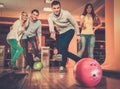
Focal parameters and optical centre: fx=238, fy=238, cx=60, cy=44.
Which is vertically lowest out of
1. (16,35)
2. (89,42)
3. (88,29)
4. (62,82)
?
(62,82)

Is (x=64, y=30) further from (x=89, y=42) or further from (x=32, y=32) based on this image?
(x=32, y=32)

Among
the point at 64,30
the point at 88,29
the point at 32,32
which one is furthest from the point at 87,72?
the point at 32,32

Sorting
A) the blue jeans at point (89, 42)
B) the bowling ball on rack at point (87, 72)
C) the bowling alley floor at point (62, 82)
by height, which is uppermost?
the blue jeans at point (89, 42)

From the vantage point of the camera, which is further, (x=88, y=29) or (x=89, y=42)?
(x=88, y=29)

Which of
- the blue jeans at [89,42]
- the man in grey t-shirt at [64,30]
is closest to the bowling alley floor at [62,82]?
the man in grey t-shirt at [64,30]

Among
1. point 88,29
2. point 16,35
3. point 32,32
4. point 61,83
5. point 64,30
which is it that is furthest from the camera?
point 32,32

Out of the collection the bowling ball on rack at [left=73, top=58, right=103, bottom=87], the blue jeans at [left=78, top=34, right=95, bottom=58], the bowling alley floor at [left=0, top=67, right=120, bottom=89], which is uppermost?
the blue jeans at [left=78, top=34, right=95, bottom=58]

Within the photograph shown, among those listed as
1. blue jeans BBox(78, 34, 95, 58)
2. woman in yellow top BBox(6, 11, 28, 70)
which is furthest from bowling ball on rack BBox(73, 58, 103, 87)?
woman in yellow top BBox(6, 11, 28, 70)

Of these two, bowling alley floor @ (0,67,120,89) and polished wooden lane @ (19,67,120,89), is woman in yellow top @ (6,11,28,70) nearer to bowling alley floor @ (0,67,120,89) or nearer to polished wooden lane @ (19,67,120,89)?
bowling alley floor @ (0,67,120,89)

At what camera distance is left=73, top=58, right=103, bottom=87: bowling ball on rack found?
202cm

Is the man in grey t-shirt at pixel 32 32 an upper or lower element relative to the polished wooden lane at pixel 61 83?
upper

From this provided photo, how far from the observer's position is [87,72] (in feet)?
6.61

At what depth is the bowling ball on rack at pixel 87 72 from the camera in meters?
2.02

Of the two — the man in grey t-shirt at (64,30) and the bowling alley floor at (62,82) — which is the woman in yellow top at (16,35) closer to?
the man in grey t-shirt at (64,30)
